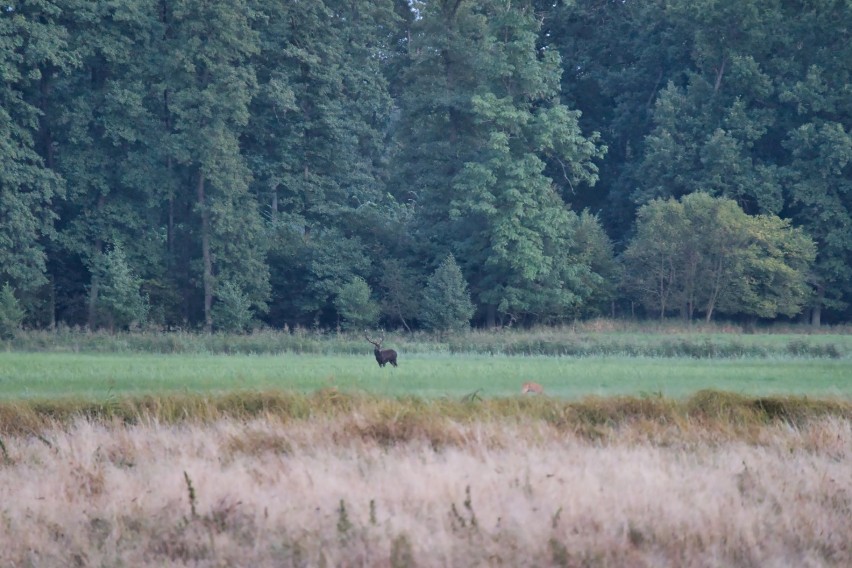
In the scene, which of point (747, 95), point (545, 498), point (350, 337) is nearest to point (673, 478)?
point (545, 498)

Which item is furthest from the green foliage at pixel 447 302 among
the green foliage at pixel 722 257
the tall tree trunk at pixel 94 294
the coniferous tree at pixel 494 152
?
the tall tree trunk at pixel 94 294

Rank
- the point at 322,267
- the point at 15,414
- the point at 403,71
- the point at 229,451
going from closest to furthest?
the point at 229,451, the point at 15,414, the point at 322,267, the point at 403,71

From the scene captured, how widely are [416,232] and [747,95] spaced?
53.0ft

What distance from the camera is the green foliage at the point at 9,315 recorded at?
123 feet

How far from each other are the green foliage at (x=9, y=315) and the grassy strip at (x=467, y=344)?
2.07 ft

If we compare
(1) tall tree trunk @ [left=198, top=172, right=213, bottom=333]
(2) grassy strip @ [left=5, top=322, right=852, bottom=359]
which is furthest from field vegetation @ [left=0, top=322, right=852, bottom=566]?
(1) tall tree trunk @ [left=198, top=172, right=213, bottom=333]

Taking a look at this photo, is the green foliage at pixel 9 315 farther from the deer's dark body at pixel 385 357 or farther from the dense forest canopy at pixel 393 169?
the deer's dark body at pixel 385 357

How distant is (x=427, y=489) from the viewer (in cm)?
1023

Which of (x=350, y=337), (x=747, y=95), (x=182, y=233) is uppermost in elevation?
(x=747, y=95)

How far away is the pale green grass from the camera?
734 inches

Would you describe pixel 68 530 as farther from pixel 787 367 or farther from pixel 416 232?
pixel 416 232

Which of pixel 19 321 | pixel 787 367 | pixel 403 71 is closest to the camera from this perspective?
pixel 787 367

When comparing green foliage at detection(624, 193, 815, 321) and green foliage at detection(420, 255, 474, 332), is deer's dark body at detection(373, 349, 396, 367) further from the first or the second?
green foliage at detection(624, 193, 815, 321)

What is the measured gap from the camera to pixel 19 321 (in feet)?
126
